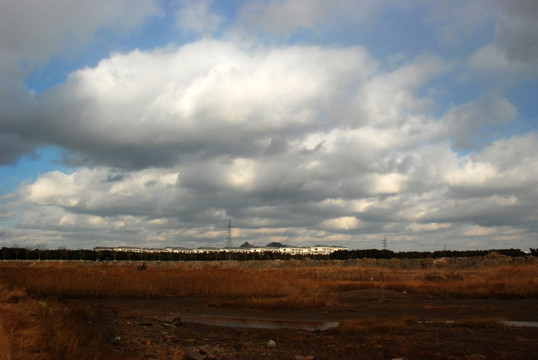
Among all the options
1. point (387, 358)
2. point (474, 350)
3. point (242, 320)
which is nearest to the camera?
point (387, 358)

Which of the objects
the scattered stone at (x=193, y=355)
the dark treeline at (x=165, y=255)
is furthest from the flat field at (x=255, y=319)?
the dark treeline at (x=165, y=255)

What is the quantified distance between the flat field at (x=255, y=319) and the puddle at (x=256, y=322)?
1.7 inches

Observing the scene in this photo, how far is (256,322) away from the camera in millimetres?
19844

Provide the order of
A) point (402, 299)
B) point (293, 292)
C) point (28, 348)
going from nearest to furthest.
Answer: point (28, 348) → point (293, 292) → point (402, 299)

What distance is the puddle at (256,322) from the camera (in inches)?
726

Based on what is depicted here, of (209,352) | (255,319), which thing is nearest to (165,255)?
(255,319)

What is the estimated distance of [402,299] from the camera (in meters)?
29.6

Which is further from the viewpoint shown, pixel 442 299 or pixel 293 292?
pixel 442 299

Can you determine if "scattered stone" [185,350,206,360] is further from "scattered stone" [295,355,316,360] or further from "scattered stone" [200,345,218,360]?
"scattered stone" [295,355,316,360]

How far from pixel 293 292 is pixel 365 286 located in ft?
39.8

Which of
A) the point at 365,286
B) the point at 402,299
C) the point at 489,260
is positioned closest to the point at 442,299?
the point at 402,299

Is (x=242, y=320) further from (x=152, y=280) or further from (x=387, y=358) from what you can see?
A: (x=152, y=280)

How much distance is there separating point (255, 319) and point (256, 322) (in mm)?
984

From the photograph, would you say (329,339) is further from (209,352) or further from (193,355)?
(193,355)
